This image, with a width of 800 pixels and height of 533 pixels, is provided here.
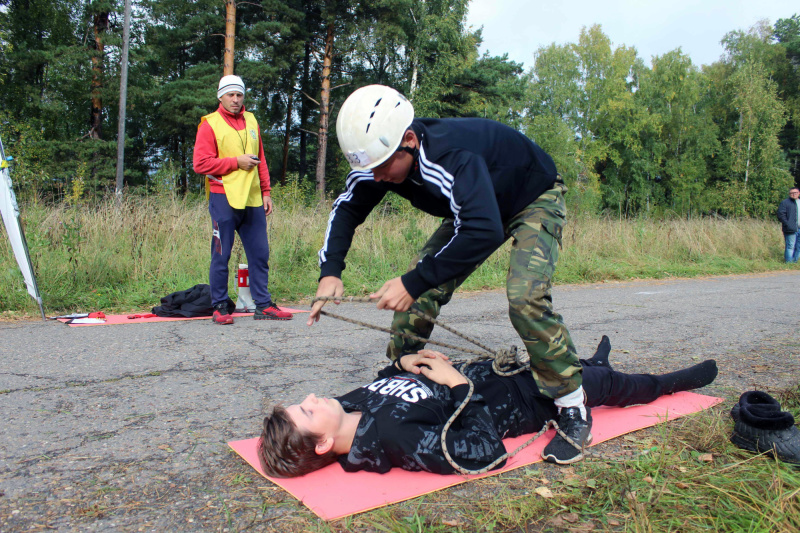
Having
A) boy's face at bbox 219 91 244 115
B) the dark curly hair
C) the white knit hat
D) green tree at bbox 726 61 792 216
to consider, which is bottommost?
the dark curly hair

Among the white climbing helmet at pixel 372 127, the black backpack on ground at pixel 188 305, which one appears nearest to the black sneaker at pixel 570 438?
the white climbing helmet at pixel 372 127

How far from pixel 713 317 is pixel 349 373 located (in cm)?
447

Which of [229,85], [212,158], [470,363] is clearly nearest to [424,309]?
[470,363]

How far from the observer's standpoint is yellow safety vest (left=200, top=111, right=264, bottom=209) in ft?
18.5

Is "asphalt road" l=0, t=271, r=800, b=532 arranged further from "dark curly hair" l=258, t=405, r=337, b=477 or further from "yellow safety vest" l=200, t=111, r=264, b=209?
"yellow safety vest" l=200, t=111, r=264, b=209

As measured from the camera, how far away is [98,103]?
24.3 m

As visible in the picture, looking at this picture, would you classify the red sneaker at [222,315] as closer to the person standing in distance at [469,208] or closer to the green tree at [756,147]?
the person standing in distance at [469,208]

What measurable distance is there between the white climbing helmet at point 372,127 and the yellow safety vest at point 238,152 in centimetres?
356

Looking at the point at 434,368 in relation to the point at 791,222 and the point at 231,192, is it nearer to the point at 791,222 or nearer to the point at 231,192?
the point at 231,192

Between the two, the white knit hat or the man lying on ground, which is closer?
the man lying on ground

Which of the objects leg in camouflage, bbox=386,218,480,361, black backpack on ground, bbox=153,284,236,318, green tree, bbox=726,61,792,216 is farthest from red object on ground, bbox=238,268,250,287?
green tree, bbox=726,61,792,216

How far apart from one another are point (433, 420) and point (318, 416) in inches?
19.7

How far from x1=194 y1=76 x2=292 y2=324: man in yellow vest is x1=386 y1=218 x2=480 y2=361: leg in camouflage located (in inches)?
114

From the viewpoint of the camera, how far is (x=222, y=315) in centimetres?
548
